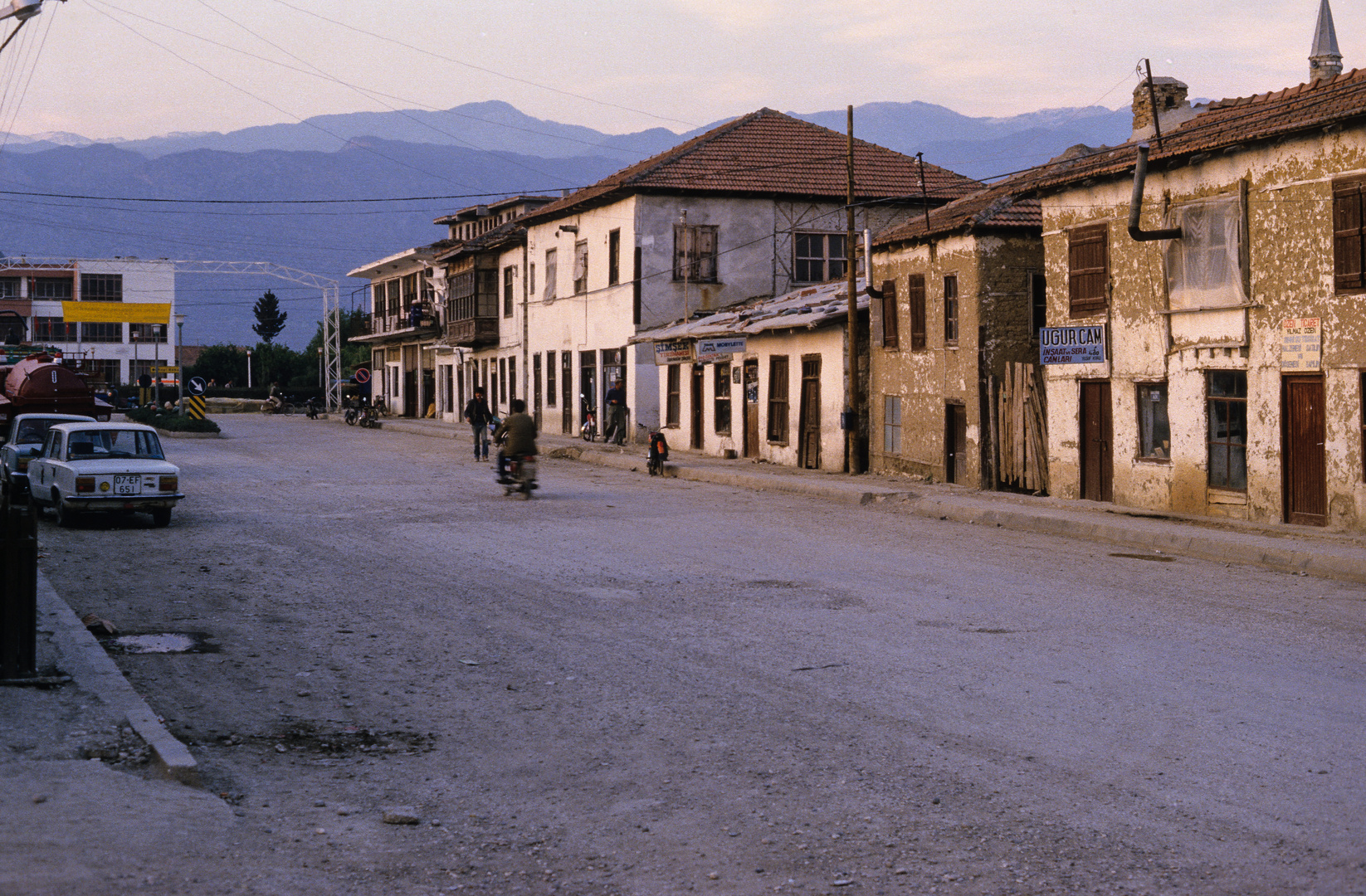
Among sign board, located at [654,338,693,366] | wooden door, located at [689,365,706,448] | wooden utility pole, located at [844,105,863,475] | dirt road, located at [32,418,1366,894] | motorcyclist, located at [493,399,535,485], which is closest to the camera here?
dirt road, located at [32,418,1366,894]

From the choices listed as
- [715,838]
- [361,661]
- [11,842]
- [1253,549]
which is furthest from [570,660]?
[1253,549]

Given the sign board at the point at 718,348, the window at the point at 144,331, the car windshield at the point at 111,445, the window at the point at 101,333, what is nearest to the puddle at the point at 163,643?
the car windshield at the point at 111,445

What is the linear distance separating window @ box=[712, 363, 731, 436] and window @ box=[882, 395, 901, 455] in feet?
23.3

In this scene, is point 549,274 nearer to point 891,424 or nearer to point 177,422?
point 177,422

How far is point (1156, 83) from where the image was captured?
26.8 meters

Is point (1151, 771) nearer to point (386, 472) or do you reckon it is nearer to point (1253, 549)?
point (1253, 549)

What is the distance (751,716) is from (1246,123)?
16.1m

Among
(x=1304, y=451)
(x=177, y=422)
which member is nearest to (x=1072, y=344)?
(x=1304, y=451)

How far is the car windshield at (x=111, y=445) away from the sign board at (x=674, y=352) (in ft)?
60.6

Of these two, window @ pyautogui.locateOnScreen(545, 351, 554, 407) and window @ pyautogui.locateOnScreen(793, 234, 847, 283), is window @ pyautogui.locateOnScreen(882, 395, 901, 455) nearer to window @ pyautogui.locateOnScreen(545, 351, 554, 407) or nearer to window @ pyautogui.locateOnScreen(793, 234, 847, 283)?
window @ pyautogui.locateOnScreen(793, 234, 847, 283)

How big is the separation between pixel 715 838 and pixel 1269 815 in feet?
7.67

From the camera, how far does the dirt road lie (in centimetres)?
516

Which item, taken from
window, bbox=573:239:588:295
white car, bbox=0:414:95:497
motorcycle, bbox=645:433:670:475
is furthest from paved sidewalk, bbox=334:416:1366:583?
→ window, bbox=573:239:588:295

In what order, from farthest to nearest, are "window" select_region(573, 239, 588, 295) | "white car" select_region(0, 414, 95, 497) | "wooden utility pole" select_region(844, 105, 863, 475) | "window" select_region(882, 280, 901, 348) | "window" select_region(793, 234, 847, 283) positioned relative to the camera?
1. "window" select_region(573, 239, 588, 295)
2. "window" select_region(793, 234, 847, 283)
3. "window" select_region(882, 280, 901, 348)
4. "wooden utility pole" select_region(844, 105, 863, 475)
5. "white car" select_region(0, 414, 95, 497)
